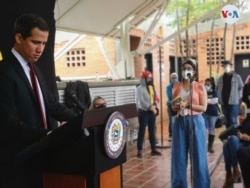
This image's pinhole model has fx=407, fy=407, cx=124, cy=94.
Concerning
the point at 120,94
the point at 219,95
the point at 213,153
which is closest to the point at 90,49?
the point at 120,94

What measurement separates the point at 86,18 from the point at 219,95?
2877mm

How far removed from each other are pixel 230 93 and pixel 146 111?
1.71 meters

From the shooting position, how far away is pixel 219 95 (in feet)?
25.3

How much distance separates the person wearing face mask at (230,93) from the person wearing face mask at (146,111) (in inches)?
56.7

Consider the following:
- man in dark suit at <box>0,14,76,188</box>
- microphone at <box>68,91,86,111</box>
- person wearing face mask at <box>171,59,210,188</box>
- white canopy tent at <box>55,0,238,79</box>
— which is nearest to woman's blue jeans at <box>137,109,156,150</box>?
microphone at <box>68,91,86,111</box>

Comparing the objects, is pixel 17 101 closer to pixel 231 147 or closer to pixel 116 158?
pixel 116 158

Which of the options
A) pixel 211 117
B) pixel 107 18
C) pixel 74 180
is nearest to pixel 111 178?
pixel 74 180

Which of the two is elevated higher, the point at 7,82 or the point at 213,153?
A: the point at 7,82

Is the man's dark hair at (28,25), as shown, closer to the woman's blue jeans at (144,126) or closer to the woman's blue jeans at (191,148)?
the woman's blue jeans at (191,148)

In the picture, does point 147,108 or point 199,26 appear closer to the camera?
point 147,108

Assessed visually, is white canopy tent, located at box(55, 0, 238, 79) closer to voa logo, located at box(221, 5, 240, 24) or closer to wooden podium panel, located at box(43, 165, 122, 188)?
voa logo, located at box(221, 5, 240, 24)

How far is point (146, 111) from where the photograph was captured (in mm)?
6941

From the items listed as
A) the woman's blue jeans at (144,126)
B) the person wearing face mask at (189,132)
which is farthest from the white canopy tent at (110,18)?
the person wearing face mask at (189,132)

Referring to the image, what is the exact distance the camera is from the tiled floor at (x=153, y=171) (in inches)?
197
